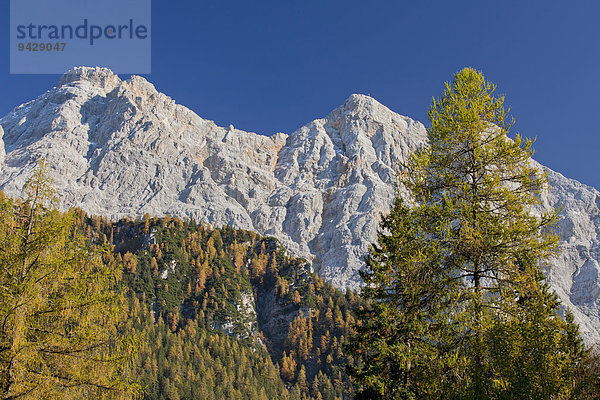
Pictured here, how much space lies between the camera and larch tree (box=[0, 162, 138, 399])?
35.2 feet

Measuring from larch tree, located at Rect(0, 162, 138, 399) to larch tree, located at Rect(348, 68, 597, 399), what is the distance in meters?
8.48

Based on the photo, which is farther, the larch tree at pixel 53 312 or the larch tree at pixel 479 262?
the larch tree at pixel 53 312

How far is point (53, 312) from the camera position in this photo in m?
11.6

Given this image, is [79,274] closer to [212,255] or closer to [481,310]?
[481,310]

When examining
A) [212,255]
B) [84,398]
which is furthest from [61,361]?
[212,255]

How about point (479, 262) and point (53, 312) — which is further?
point (53, 312)

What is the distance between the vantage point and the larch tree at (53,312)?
10.7 m

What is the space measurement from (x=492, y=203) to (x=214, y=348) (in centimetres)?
14137

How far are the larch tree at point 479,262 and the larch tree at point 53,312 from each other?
848cm

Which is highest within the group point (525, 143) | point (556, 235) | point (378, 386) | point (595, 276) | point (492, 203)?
point (595, 276)

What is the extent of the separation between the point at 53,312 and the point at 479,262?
11153 mm

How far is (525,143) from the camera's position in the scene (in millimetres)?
11711

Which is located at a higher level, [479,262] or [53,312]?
[479,262]

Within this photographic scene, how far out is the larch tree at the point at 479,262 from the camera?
366 inches
